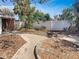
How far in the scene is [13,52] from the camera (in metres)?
13.1

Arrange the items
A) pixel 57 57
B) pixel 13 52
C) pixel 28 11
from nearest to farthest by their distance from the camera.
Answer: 1. pixel 57 57
2. pixel 13 52
3. pixel 28 11

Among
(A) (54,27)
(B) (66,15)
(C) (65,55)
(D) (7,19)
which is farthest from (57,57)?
(B) (66,15)

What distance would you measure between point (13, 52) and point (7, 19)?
2059 cm

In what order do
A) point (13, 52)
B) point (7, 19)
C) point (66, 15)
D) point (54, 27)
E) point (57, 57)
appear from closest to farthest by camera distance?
point (57, 57) → point (13, 52) → point (7, 19) → point (54, 27) → point (66, 15)

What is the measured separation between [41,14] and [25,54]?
30880 millimetres

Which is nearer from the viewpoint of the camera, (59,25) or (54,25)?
(59,25)

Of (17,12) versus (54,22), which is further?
(54,22)

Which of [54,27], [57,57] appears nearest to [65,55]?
[57,57]

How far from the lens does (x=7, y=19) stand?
109 ft

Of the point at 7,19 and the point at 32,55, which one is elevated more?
the point at 7,19

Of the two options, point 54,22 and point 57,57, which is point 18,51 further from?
point 54,22

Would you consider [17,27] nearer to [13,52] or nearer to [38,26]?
[38,26]

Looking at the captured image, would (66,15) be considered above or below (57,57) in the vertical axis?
above

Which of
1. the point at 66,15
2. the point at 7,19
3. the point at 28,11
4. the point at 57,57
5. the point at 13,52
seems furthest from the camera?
the point at 66,15
